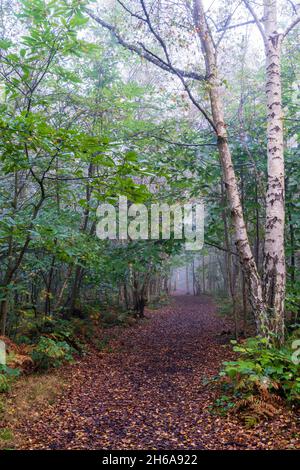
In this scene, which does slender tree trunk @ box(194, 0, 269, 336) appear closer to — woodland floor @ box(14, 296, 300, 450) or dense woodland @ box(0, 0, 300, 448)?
dense woodland @ box(0, 0, 300, 448)

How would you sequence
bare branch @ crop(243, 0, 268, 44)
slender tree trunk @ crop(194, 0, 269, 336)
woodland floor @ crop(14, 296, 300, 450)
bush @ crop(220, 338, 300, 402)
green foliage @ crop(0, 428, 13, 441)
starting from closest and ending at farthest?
woodland floor @ crop(14, 296, 300, 450), green foliage @ crop(0, 428, 13, 441), bush @ crop(220, 338, 300, 402), slender tree trunk @ crop(194, 0, 269, 336), bare branch @ crop(243, 0, 268, 44)

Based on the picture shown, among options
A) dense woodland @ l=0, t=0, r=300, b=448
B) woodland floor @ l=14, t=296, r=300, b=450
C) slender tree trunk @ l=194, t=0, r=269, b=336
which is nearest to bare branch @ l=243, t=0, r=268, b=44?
dense woodland @ l=0, t=0, r=300, b=448

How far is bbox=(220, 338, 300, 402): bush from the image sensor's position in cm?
412

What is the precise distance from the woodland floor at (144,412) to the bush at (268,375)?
316mm

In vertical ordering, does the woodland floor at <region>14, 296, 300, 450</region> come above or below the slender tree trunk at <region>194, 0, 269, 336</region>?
below

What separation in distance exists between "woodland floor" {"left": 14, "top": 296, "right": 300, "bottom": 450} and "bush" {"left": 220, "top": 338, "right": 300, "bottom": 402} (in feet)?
1.04

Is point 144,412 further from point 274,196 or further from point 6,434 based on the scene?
point 274,196

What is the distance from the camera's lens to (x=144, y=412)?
4.53m

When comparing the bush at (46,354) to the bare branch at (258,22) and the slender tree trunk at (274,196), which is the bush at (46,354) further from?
the bare branch at (258,22)

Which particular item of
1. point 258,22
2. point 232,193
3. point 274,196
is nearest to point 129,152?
point 232,193

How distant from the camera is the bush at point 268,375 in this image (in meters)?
4.12

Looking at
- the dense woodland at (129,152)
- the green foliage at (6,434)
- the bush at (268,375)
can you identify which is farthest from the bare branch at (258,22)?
the green foliage at (6,434)

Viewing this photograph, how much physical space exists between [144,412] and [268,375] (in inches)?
69.1
